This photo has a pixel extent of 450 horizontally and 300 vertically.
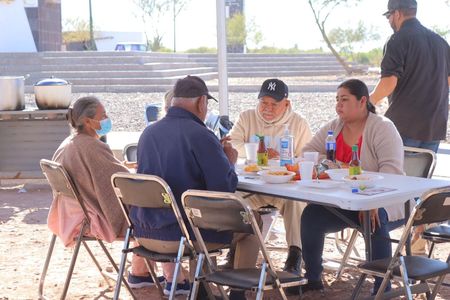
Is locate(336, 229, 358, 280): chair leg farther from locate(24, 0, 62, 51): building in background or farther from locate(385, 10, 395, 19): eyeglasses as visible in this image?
locate(24, 0, 62, 51): building in background

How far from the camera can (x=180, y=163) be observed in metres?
3.66

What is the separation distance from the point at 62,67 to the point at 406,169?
21.7 m

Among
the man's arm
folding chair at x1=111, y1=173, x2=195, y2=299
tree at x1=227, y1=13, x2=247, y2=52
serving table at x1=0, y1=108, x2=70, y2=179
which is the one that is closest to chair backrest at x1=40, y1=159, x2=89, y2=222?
folding chair at x1=111, y1=173, x2=195, y2=299

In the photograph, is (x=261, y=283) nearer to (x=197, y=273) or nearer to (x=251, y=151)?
(x=197, y=273)

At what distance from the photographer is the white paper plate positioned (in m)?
3.65

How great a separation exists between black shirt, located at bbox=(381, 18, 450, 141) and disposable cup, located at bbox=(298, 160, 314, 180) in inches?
66.3

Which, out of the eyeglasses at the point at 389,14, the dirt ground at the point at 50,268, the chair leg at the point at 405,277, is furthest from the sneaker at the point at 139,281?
the eyeglasses at the point at 389,14

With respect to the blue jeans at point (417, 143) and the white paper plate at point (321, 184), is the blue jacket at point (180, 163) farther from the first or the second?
the blue jeans at point (417, 143)

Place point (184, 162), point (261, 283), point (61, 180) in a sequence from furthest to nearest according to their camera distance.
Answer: point (61, 180) < point (184, 162) < point (261, 283)

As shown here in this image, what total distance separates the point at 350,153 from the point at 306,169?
2.05 ft

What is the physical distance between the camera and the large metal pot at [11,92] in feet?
26.0

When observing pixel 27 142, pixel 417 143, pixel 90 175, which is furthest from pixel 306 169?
pixel 27 142

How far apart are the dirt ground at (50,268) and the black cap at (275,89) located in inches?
A: 42.6

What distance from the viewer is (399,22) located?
5.33 m
